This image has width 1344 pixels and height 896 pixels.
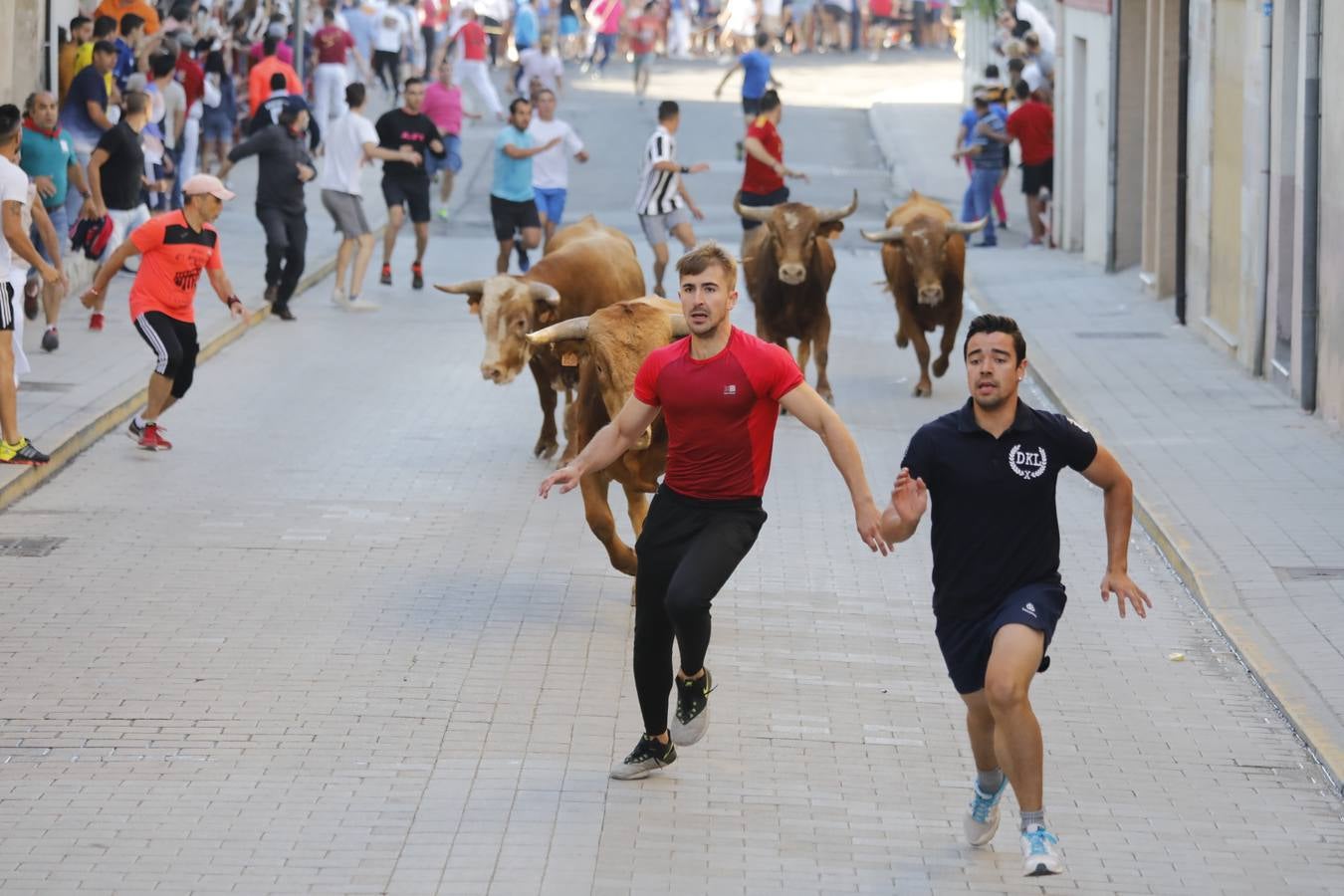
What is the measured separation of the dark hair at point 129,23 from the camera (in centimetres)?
2389

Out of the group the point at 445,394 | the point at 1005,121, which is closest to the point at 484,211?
the point at 1005,121

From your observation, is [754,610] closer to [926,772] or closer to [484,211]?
[926,772]

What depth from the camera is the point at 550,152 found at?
22.9m

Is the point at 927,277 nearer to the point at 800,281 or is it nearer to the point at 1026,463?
the point at 800,281

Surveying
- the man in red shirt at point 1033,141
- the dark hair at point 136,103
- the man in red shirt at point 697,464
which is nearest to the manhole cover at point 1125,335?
the man in red shirt at point 1033,141

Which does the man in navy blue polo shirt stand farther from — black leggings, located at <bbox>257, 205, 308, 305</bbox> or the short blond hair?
black leggings, located at <bbox>257, 205, 308, 305</bbox>

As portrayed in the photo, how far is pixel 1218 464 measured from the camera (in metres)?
14.4

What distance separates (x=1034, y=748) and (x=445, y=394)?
435 inches

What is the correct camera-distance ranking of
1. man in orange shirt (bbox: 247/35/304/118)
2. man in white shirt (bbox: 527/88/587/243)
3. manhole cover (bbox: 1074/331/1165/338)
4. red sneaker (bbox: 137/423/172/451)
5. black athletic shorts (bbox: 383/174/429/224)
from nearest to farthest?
1. red sneaker (bbox: 137/423/172/451)
2. manhole cover (bbox: 1074/331/1165/338)
3. man in white shirt (bbox: 527/88/587/243)
4. black athletic shorts (bbox: 383/174/429/224)
5. man in orange shirt (bbox: 247/35/304/118)

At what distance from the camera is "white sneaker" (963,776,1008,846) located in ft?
24.3

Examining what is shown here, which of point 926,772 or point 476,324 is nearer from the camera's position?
point 926,772

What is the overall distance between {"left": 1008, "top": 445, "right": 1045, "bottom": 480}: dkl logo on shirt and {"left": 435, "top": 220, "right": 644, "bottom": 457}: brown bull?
252 inches

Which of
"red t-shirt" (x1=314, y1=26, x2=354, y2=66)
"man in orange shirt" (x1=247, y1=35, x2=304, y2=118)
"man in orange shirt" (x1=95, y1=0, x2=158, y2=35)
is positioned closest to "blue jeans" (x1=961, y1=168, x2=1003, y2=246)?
"man in orange shirt" (x1=247, y1=35, x2=304, y2=118)

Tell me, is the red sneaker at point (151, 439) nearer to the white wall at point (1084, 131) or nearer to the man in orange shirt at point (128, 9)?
the man in orange shirt at point (128, 9)
